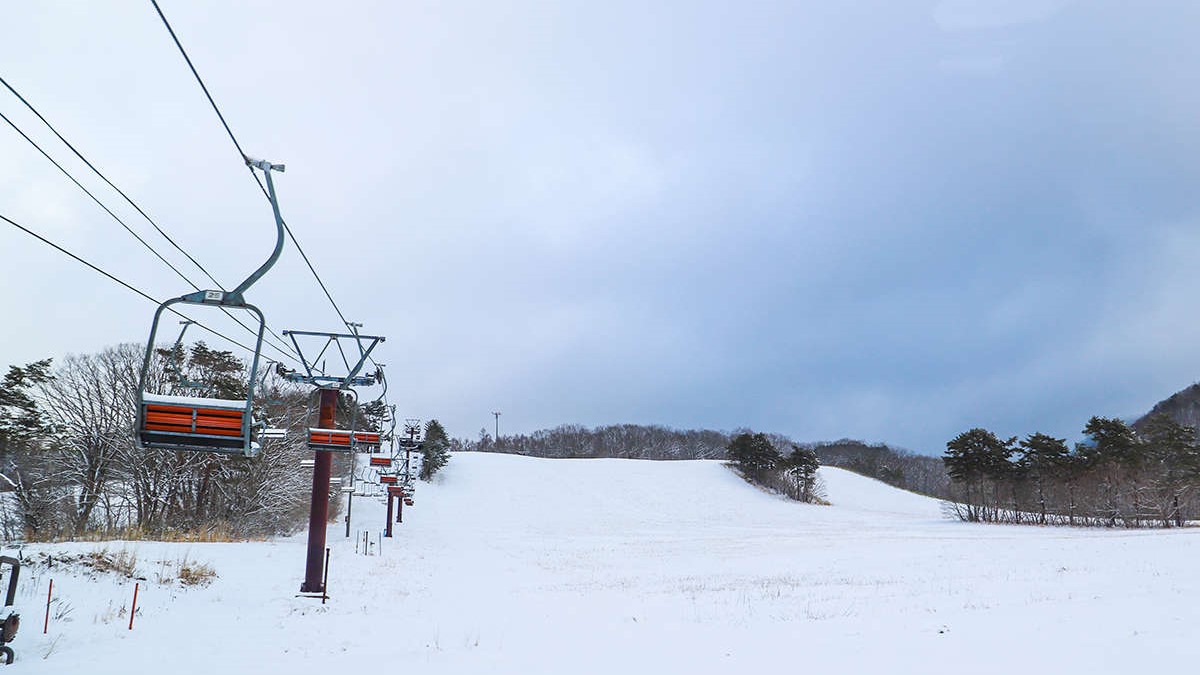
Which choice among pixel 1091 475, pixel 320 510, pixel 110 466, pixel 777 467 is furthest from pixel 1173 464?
pixel 110 466

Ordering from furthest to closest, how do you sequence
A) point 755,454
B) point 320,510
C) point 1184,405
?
point 1184,405, point 755,454, point 320,510

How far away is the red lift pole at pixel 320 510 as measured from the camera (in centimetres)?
1866

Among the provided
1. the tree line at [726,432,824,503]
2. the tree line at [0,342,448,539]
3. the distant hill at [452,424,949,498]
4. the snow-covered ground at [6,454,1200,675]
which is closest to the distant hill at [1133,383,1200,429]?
the distant hill at [452,424,949,498]

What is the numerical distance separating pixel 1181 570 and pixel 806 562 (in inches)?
453

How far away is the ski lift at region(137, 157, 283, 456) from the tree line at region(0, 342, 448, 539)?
79.4 feet

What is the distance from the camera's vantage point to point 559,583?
2186 cm

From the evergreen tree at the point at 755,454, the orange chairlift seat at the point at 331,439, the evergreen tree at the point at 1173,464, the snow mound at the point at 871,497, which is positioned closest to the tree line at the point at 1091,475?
the evergreen tree at the point at 1173,464

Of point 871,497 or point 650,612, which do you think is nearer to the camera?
point 650,612

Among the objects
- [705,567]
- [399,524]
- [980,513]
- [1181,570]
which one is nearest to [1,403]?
[399,524]

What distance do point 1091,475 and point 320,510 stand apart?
2253 inches

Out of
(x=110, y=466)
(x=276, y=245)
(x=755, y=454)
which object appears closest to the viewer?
(x=276, y=245)

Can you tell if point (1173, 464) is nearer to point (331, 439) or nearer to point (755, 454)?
point (755, 454)

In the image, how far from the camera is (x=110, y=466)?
3544cm

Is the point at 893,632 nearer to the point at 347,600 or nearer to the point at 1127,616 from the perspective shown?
the point at 1127,616
